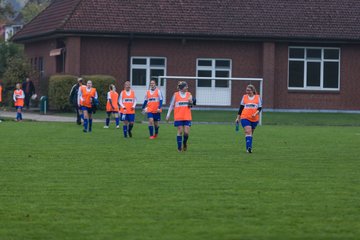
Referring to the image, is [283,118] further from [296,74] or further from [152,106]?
[152,106]

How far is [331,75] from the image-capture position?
5547cm

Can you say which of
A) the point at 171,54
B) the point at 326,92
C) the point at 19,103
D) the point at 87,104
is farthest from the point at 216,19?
the point at 87,104

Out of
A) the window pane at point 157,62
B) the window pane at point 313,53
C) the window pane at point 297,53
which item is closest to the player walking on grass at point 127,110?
the window pane at point 157,62

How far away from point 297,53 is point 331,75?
219 centimetres

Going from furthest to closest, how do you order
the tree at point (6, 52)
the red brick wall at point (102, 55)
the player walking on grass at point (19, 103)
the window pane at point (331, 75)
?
the tree at point (6, 52) → the window pane at point (331, 75) → the red brick wall at point (102, 55) → the player walking on grass at point (19, 103)

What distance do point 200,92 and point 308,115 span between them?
5.83 metres

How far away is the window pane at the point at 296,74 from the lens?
55.2 metres

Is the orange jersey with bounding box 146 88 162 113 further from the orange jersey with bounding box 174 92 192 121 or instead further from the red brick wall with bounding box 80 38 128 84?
the red brick wall with bounding box 80 38 128 84

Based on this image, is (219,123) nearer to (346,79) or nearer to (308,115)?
(308,115)

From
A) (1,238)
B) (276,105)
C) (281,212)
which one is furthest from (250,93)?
(276,105)

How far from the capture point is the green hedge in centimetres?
5034

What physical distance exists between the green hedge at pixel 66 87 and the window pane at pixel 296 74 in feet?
33.4

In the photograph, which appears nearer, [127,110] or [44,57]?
[127,110]

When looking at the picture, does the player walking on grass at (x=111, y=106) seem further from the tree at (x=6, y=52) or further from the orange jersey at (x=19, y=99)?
the tree at (x=6, y=52)
